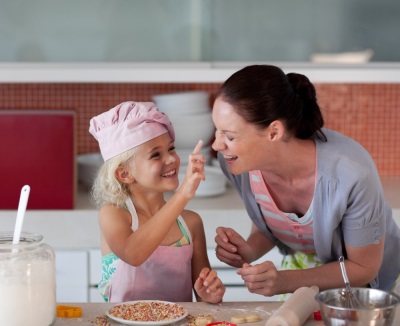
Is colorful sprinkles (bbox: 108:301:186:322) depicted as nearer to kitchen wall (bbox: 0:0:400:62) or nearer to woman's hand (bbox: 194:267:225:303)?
woman's hand (bbox: 194:267:225:303)

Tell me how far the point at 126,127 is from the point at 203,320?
576mm

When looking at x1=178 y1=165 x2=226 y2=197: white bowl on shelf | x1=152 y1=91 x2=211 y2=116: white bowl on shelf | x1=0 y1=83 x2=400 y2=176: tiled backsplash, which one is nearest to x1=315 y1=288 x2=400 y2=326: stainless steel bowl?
x1=178 y1=165 x2=226 y2=197: white bowl on shelf

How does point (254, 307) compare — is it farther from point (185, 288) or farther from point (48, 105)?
point (48, 105)

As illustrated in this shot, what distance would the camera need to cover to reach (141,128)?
7.23 ft

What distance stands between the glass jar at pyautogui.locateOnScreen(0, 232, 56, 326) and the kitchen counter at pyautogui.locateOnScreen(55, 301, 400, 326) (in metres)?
0.16

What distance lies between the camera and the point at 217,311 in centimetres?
197

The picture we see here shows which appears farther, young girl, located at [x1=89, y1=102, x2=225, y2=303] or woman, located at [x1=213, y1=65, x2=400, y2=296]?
young girl, located at [x1=89, y1=102, x2=225, y2=303]

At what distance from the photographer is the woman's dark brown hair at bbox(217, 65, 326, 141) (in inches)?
82.6

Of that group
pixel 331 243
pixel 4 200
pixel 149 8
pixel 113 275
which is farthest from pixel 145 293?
pixel 149 8

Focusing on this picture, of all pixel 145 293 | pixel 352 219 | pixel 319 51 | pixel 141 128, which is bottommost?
pixel 145 293

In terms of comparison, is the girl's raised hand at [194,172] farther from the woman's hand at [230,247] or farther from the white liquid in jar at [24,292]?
the white liquid in jar at [24,292]

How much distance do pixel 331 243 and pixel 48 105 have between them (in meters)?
1.91

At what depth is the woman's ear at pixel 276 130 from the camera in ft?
6.96

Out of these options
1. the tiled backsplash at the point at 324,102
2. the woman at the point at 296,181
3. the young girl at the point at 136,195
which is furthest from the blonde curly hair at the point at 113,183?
the tiled backsplash at the point at 324,102
